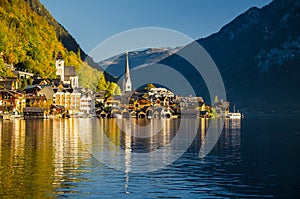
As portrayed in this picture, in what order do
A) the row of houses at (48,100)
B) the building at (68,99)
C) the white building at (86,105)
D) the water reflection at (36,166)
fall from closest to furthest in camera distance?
the water reflection at (36,166) → the row of houses at (48,100) → the building at (68,99) → the white building at (86,105)

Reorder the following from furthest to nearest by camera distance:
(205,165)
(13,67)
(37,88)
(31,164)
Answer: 1. (13,67)
2. (37,88)
3. (205,165)
4. (31,164)

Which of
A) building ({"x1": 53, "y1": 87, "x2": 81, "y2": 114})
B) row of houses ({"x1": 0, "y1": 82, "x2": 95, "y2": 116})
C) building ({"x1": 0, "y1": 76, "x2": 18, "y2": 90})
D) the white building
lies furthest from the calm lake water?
the white building

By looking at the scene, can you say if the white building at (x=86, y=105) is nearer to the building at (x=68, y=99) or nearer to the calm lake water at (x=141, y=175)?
the building at (x=68, y=99)

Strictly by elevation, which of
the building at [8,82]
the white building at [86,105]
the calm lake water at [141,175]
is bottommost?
the calm lake water at [141,175]

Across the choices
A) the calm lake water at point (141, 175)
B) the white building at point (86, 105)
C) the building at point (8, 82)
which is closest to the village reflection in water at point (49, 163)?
the calm lake water at point (141, 175)

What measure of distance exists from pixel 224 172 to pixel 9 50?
492ft

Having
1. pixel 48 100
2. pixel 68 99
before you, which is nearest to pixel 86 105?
pixel 68 99

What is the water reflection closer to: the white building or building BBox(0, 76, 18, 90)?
building BBox(0, 76, 18, 90)

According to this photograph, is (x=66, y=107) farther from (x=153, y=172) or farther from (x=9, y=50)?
(x=153, y=172)

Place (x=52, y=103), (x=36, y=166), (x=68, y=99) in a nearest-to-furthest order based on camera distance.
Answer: (x=36, y=166) < (x=52, y=103) < (x=68, y=99)

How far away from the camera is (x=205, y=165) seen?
39344 mm

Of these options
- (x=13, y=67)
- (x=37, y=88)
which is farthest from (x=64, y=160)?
(x=13, y=67)

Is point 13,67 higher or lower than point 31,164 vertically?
higher

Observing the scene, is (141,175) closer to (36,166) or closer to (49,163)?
(36,166)
